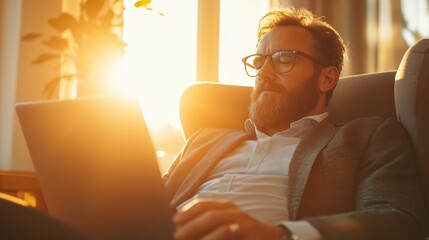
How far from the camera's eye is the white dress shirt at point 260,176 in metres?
1.42

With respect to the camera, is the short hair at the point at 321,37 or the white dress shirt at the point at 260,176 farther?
the short hair at the point at 321,37

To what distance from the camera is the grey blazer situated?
3.68 feet

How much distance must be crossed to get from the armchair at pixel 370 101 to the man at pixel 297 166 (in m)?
0.05

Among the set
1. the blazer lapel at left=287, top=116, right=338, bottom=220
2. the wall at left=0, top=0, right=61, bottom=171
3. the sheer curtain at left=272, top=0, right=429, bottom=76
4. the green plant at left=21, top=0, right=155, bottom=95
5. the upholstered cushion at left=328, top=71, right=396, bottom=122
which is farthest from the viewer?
the sheer curtain at left=272, top=0, right=429, bottom=76

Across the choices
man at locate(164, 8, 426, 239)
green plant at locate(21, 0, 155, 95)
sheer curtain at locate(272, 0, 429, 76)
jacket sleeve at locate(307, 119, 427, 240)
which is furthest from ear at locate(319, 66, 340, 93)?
sheer curtain at locate(272, 0, 429, 76)

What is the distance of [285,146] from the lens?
1.59m

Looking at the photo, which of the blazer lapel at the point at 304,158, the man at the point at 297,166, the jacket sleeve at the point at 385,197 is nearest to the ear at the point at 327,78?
the man at the point at 297,166

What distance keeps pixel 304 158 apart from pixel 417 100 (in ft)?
1.12

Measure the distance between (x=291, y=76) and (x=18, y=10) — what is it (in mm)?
1095

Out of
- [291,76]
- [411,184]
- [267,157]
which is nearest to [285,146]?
[267,157]

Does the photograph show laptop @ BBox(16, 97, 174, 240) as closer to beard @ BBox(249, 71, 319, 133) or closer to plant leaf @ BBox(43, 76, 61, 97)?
plant leaf @ BBox(43, 76, 61, 97)

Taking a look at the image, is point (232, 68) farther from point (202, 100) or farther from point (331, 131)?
point (331, 131)

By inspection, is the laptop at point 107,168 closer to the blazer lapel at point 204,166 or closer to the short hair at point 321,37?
the blazer lapel at point 204,166

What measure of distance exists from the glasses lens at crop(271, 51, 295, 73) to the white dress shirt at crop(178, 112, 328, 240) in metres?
0.17
